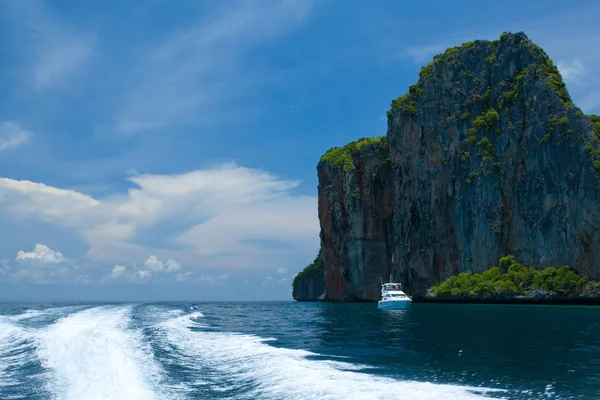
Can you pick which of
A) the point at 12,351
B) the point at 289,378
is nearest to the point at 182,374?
the point at 289,378

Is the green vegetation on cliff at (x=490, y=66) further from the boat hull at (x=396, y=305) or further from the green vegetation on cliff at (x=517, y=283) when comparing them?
the boat hull at (x=396, y=305)

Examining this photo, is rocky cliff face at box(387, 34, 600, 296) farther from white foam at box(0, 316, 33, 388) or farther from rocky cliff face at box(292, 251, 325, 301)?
white foam at box(0, 316, 33, 388)

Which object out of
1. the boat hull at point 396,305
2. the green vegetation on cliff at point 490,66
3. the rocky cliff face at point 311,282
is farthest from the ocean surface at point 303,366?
the rocky cliff face at point 311,282

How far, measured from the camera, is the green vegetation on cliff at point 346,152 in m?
131

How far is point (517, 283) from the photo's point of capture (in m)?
83.1

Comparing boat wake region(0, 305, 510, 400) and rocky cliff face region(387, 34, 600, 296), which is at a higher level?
rocky cliff face region(387, 34, 600, 296)

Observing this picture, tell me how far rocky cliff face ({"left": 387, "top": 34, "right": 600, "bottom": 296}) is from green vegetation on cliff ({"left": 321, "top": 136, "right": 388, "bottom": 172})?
1415 cm

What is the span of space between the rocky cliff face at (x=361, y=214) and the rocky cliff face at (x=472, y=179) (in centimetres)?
25

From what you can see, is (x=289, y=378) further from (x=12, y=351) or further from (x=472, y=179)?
(x=472, y=179)

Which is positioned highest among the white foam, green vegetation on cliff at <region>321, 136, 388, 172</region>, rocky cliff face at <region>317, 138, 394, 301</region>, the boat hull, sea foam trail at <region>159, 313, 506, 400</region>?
green vegetation on cliff at <region>321, 136, 388, 172</region>

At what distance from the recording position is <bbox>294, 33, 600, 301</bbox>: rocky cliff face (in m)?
81.0

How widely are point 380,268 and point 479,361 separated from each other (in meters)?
106

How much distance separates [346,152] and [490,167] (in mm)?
45597

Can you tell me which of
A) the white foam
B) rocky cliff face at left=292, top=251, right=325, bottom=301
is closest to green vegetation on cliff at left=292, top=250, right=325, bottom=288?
rocky cliff face at left=292, top=251, right=325, bottom=301
